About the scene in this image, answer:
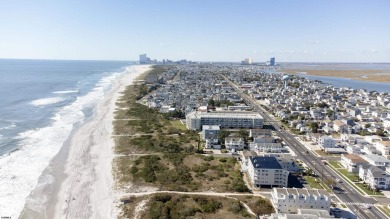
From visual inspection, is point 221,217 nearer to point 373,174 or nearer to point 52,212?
point 52,212

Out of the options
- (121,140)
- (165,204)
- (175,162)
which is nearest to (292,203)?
(165,204)

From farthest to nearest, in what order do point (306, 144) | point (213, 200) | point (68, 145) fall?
point (306, 144), point (68, 145), point (213, 200)

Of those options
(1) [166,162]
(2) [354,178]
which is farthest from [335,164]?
(1) [166,162]

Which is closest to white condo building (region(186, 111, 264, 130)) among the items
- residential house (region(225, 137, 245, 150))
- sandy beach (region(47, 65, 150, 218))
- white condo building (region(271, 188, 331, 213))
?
residential house (region(225, 137, 245, 150))

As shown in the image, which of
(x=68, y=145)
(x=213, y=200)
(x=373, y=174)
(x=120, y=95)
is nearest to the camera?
(x=213, y=200)

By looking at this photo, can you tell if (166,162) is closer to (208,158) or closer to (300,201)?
(208,158)

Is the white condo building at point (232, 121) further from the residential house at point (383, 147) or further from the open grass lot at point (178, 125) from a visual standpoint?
the residential house at point (383, 147)
